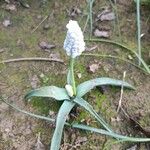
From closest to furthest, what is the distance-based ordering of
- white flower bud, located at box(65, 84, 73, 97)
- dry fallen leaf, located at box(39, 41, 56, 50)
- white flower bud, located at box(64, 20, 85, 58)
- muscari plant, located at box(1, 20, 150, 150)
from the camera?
white flower bud, located at box(64, 20, 85, 58) → muscari plant, located at box(1, 20, 150, 150) → white flower bud, located at box(65, 84, 73, 97) → dry fallen leaf, located at box(39, 41, 56, 50)

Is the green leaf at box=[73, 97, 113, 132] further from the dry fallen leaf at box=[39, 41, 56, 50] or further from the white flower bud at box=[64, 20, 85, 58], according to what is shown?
the dry fallen leaf at box=[39, 41, 56, 50]

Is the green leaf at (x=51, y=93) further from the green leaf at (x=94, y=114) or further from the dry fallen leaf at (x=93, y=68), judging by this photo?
the dry fallen leaf at (x=93, y=68)

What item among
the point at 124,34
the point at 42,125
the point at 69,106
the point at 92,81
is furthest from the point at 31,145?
the point at 124,34

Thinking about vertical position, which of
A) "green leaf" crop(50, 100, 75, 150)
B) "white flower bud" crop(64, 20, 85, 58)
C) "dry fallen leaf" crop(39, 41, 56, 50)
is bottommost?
"green leaf" crop(50, 100, 75, 150)

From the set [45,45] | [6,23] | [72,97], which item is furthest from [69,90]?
[6,23]

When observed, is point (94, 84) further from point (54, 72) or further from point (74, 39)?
point (74, 39)

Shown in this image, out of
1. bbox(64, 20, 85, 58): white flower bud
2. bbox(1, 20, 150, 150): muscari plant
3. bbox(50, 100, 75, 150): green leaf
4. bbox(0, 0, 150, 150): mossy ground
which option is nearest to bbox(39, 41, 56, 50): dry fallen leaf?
bbox(0, 0, 150, 150): mossy ground

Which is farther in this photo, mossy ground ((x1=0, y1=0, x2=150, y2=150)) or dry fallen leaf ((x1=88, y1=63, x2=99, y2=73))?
dry fallen leaf ((x1=88, y1=63, x2=99, y2=73))

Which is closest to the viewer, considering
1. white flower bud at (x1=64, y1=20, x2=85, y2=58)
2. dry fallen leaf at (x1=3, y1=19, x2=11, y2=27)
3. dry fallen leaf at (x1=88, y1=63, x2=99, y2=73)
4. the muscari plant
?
white flower bud at (x1=64, y1=20, x2=85, y2=58)
